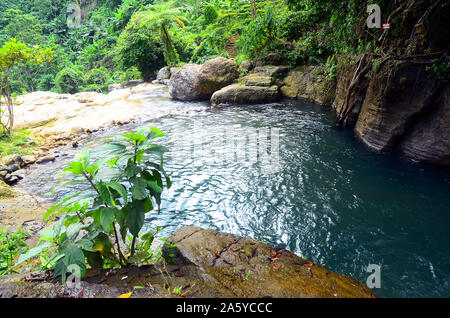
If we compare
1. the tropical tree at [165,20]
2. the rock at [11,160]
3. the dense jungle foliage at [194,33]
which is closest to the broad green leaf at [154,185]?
the dense jungle foliage at [194,33]

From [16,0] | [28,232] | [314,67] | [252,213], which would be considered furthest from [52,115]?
[16,0]

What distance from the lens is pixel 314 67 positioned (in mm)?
11180

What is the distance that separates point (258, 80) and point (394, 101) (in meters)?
7.21

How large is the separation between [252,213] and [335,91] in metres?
7.68

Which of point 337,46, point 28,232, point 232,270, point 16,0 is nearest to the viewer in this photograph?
point 232,270

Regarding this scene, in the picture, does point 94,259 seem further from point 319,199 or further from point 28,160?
point 28,160

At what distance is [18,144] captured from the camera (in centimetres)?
831

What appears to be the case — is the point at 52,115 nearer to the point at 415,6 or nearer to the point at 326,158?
the point at 326,158

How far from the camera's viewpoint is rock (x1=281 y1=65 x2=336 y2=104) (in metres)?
9.98

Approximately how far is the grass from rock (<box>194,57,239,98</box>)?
7916 millimetres

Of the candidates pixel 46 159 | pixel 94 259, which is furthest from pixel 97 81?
pixel 94 259

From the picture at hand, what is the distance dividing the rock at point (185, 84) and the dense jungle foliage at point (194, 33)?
10.9ft

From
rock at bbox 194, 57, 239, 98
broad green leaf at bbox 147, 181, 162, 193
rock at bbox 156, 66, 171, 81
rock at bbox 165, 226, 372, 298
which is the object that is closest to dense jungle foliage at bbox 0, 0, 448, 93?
rock at bbox 156, 66, 171, 81
